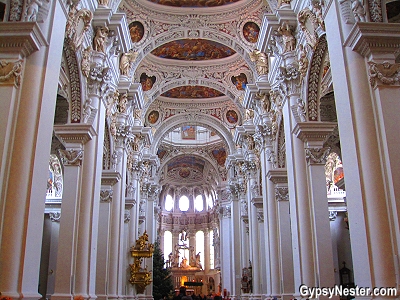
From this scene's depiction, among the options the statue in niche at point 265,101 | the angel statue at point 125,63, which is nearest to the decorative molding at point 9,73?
the angel statue at point 125,63

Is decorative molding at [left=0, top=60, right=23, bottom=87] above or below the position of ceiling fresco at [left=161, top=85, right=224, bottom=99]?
below

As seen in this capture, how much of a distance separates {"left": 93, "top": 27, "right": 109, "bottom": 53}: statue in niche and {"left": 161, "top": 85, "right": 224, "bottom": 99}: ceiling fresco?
47.4 ft

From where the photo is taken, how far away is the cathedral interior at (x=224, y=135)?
22.7 feet

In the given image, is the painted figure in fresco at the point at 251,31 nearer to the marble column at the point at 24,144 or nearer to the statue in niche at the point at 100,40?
the statue in niche at the point at 100,40

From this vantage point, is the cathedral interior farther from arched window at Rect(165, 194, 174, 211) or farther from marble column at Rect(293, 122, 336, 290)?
arched window at Rect(165, 194, 174, 211)

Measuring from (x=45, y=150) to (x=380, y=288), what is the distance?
5.61 m

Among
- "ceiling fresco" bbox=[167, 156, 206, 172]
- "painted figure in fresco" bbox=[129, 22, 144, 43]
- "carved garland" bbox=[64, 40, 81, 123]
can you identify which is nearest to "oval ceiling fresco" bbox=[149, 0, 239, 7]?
"painted figure in fresco" bbox=[129, 22, 144, 43]

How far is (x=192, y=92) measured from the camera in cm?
2803

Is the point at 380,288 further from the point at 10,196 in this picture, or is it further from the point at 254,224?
the point at 254,224

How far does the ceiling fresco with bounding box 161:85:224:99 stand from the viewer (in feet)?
90.1

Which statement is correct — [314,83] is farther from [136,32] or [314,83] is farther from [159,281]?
[159,281]

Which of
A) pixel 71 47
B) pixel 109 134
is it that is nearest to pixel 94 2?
pixel 71 47

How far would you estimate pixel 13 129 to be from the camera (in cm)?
704

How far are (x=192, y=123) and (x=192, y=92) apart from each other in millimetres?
2182
